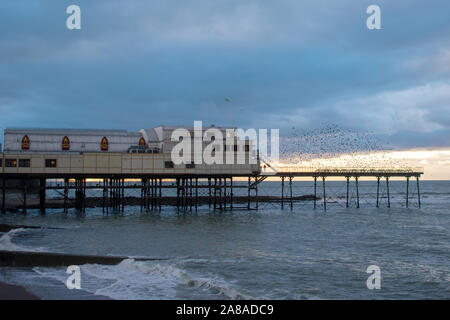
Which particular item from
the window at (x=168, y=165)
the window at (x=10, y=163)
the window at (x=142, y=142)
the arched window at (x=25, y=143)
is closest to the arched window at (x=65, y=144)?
the arched window at (x=25, y=143)

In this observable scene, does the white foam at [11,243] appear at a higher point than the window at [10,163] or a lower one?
lower

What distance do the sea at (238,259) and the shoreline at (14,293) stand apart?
50 centimetres

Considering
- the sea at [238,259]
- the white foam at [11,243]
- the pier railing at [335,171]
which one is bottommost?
the sea at [238,259]

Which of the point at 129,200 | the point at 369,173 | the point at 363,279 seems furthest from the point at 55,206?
the point at 363,279

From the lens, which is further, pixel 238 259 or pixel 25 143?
pixel 25 143

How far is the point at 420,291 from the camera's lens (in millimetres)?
18281

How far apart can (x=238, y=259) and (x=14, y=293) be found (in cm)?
1190

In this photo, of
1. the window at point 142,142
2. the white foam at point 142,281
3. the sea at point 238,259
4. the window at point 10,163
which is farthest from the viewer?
the window at point 142,142

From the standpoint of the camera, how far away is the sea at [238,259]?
17.6m

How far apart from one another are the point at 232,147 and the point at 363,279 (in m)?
31.8

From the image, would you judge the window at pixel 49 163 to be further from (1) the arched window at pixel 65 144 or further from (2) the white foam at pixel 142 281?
(2) the white foam at pixel 142 281

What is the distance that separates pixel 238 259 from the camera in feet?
79.6

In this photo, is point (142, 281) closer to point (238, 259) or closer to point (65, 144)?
point (238, 259)

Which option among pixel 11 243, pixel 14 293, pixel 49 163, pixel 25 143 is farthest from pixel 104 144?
pixel 14 293
